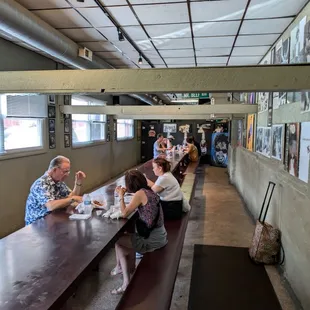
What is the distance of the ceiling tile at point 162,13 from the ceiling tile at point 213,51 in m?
1.59

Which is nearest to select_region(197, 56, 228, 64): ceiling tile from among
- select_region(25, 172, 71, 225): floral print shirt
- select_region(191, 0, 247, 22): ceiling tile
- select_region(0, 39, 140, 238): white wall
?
select_region(191, 0, 247, 22): ceiling tile

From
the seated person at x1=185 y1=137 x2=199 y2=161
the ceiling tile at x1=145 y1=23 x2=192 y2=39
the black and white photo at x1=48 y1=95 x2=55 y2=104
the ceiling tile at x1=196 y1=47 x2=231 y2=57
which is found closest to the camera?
the ceiling tile at x1=145 y1=23 x2=192 y2=39

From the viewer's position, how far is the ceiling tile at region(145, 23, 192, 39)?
393cm

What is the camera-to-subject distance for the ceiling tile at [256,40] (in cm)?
439

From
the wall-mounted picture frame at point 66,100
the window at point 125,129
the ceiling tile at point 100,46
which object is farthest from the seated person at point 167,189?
the window at point 125,129

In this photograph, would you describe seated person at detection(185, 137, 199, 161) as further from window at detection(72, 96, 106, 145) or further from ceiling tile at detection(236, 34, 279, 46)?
ceiling tile at detection(236, 34, 279, 46)

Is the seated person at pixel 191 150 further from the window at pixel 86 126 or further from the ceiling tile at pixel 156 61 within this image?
the ceiling tile at pixel 156 61

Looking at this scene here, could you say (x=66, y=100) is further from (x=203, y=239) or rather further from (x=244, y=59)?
(x=203, y=239)

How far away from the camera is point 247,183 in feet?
21.2

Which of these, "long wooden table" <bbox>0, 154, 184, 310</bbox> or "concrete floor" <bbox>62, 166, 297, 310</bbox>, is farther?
"concrete floor" <bbox>62, 166, 297, 310</bbox>

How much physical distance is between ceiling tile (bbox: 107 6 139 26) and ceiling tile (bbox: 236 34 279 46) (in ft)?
5.64

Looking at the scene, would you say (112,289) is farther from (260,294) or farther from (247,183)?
(247,183)

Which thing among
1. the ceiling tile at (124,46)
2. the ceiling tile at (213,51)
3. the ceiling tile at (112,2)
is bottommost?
the ceiling tile at (112,2)

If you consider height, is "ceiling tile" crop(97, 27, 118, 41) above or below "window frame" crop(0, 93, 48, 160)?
above
